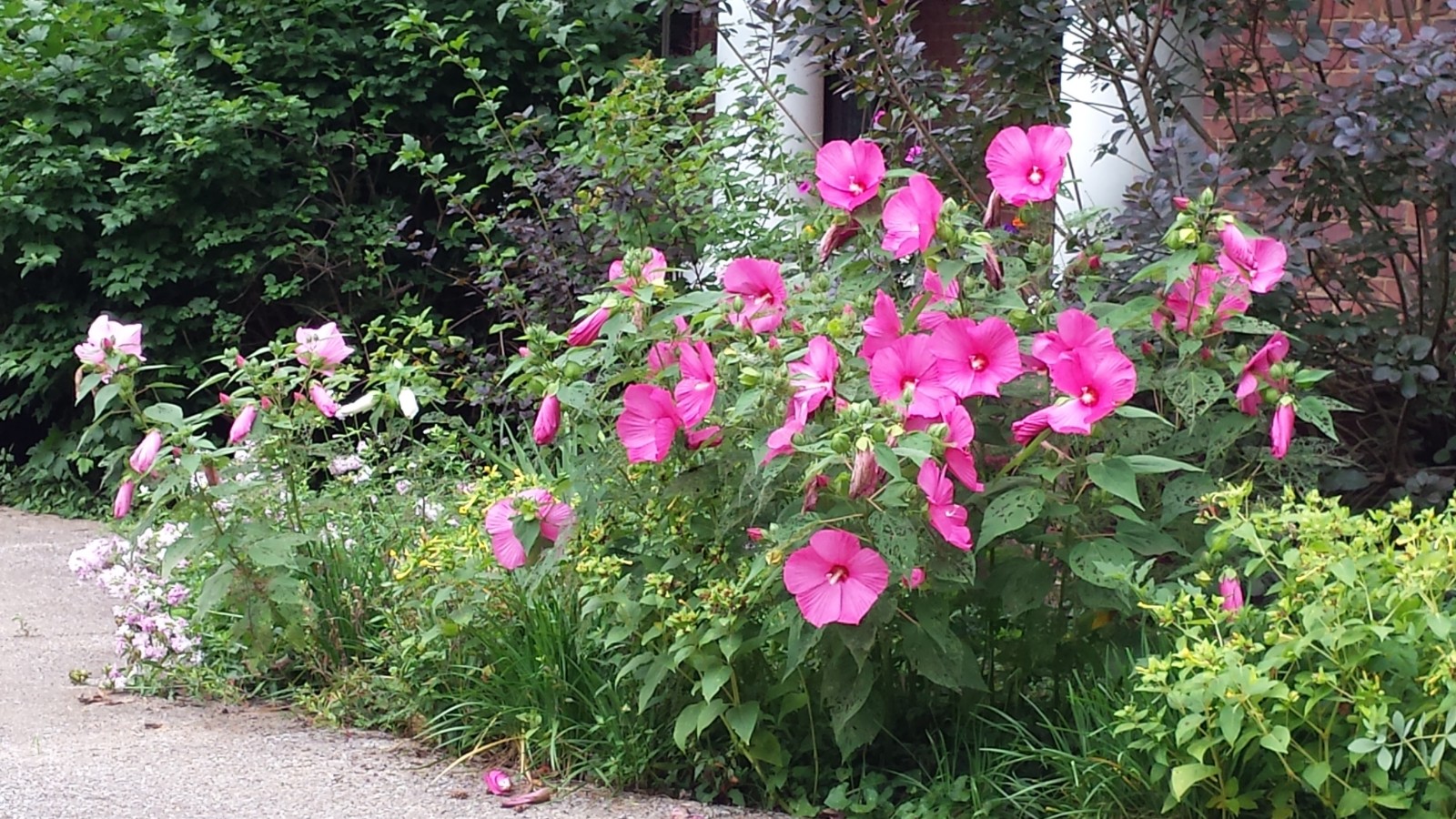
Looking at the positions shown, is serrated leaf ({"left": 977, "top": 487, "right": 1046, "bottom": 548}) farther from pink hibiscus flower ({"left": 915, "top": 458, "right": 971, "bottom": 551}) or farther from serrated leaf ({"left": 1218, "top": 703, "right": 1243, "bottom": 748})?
serrated leaf ({"left": 1218, "top": 703, "right": 1243, "bottom": 748})

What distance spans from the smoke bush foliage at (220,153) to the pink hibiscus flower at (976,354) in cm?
466

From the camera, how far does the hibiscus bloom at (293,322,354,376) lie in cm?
405

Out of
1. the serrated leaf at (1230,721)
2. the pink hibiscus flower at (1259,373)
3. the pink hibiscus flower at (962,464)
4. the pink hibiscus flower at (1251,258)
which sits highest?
the pink hibiscus flower at (1251,258)

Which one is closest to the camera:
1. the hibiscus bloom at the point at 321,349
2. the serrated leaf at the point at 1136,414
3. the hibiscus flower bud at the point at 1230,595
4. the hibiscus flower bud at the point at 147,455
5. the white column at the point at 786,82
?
the hibiscus flower bud at the point at 1230,595

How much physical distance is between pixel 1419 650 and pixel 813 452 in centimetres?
105

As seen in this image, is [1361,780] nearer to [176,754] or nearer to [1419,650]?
[1419,650]

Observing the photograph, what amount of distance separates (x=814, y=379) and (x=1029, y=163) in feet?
2.13

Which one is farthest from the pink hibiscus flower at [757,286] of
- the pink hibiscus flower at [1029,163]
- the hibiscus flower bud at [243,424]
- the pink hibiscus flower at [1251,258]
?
the hibiscus flower bud at [243,424]

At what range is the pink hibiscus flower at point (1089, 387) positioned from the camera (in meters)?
2.84

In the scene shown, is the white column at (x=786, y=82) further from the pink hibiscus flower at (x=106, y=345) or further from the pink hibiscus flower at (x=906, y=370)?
the pink hibiscus flower at (x=906, y=370)

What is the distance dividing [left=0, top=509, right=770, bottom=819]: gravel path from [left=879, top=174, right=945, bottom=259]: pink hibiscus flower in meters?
1.17

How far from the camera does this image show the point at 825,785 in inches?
130

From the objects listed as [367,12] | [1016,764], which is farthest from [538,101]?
[1016,764]

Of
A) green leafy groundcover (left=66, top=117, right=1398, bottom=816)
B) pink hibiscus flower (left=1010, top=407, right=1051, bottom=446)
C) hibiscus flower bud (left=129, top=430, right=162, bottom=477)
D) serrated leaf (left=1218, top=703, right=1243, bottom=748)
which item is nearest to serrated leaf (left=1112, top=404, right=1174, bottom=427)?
green leafy groundcover (left=66, top=117, right=1398, bottom=816)
